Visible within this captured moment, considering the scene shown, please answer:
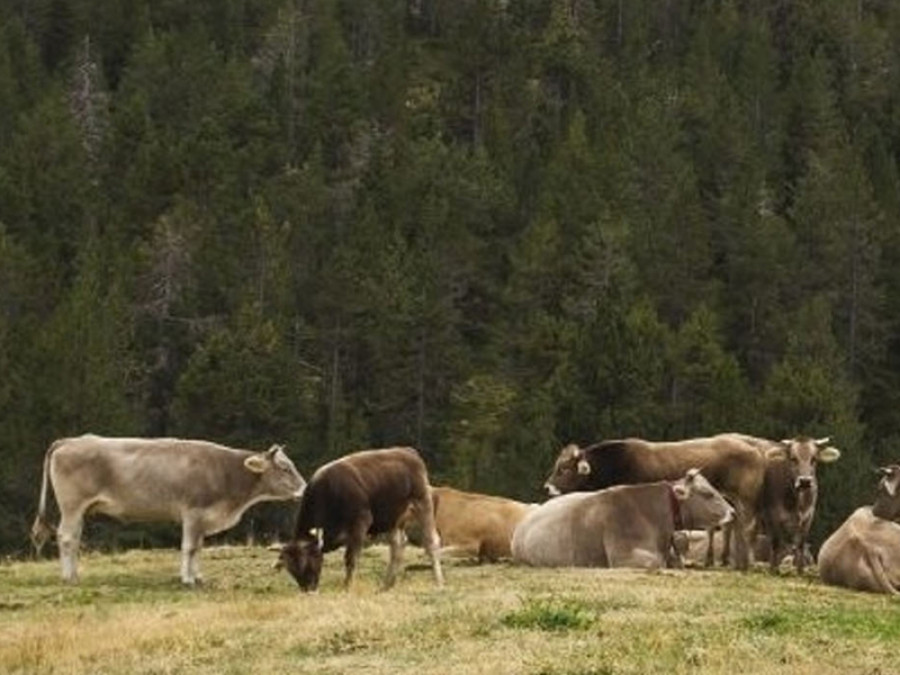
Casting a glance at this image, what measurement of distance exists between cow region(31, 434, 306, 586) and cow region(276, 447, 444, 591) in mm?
2519

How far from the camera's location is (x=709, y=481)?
84.9ft

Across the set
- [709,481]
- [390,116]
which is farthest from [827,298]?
[709,481]

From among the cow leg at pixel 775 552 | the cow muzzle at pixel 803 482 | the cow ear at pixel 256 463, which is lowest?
the cow leg at pixel 775 552

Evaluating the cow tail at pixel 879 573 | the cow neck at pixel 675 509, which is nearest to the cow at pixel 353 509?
the cow neck at pixel 675 509

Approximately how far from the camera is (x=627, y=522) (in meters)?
23.8

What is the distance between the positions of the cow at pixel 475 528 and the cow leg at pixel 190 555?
526cm

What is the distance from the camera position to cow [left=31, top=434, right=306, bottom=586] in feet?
78.6

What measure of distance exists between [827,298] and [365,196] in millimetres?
25265

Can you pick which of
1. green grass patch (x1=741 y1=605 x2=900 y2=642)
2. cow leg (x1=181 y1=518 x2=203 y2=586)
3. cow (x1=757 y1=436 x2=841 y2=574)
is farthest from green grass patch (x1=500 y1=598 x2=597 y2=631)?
cow (x1=757 y1=436 x2=841 y2=574)

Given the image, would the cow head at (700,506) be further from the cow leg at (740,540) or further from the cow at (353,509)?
the cow at (353,509)

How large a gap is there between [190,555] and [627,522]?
623 cm

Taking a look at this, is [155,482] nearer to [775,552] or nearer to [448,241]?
[775,552]

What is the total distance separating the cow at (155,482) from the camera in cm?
2395

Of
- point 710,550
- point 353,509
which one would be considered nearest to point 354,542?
point 353,509
